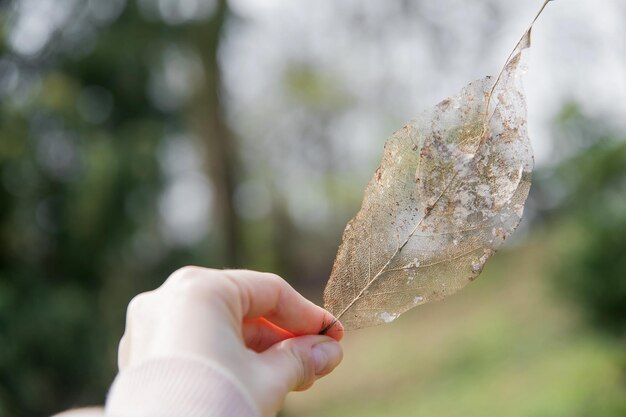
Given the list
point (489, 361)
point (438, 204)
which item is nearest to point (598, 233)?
point (489, 361)

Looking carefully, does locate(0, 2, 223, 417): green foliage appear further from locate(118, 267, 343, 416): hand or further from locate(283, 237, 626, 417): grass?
locate(118, 267, 343, 416): hand

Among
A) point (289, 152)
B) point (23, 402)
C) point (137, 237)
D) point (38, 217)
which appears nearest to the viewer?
point (23, 402)

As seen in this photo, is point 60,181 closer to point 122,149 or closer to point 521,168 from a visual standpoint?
point 122,149

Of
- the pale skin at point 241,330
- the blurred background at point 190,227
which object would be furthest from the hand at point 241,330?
the blurred background at point 190,227

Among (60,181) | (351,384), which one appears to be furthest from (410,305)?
(351,384)

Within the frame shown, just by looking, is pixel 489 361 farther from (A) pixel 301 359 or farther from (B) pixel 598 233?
(A) pixel 301 359

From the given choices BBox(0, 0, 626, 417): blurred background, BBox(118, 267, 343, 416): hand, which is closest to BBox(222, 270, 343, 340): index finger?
BBox(118, 267, 343, 416): hand
